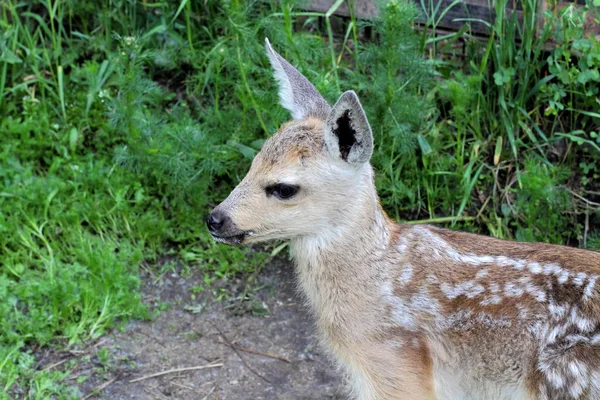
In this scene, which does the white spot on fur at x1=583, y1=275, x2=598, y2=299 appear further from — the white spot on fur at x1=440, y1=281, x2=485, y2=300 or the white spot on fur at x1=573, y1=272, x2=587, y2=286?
the white spot on fur at x1=440, y1=281, x2=485, y2=300

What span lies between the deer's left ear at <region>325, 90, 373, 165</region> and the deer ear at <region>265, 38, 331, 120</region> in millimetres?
392

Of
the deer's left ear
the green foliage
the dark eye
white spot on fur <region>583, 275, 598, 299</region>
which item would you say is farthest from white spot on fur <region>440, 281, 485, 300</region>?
the green foliage

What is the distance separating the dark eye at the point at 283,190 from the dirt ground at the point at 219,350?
938 mm

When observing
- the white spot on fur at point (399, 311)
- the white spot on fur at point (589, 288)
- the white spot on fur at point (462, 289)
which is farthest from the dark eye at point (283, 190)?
the white spot on fur at point (589, 288)

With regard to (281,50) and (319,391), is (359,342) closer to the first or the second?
(319,391)

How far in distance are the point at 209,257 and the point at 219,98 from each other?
1.13 meters

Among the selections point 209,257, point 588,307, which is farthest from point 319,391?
point 588,307

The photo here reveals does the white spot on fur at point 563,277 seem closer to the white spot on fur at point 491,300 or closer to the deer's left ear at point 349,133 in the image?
the white spot on fur at point 491,300

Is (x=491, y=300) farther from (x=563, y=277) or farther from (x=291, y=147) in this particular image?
(x=291, y=147)

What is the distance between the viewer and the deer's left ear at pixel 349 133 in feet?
12.3

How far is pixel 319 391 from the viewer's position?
4.79m

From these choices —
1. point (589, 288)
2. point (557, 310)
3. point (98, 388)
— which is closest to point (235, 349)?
point (98, 388)

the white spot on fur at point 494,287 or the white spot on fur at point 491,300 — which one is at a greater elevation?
the white spot on fur at point 494,287

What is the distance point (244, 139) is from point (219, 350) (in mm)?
1357
